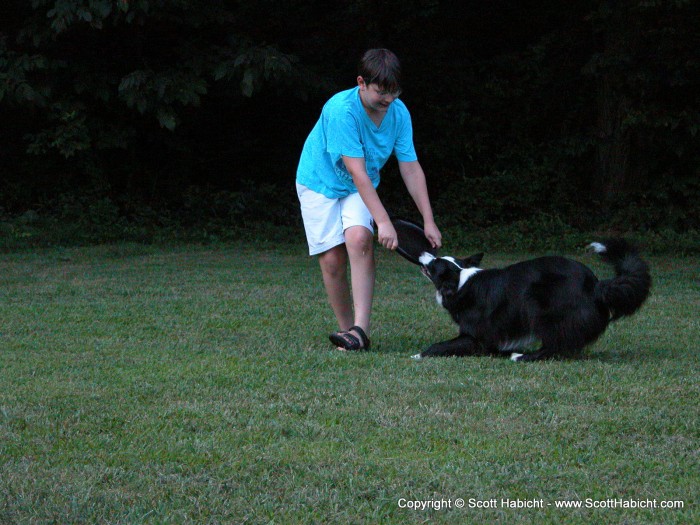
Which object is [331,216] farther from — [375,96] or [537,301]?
[537,301]

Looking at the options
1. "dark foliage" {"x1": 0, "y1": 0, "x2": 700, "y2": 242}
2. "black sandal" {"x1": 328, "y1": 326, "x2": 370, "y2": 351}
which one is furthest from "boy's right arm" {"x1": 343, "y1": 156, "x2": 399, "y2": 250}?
"dark foliage" {"x1": 0, "y1": 0, "x2": 700, "y2": 242}

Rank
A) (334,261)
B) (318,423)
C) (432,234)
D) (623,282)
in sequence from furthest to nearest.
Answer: (334,261)
(432,234)
(623,282)
(318,423)

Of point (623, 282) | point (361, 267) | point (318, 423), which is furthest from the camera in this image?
point (361, 267)

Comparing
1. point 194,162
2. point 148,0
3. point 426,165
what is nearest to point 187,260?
point 148,0

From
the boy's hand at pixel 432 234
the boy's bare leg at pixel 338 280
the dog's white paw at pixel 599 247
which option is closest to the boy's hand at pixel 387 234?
the boy's hand at pixel 432 234

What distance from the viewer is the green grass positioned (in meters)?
2.88

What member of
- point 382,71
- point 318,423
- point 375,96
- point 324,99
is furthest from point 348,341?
point 324,99

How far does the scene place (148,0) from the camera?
37.2 feet

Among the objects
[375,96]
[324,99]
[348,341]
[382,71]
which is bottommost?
[348,341]

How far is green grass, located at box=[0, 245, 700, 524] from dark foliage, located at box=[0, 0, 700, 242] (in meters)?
6.65

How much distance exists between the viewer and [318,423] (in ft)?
12.2

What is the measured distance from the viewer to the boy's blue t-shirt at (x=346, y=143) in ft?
17.0

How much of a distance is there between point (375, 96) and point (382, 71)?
154 mm

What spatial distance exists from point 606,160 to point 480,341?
31.3 feet
